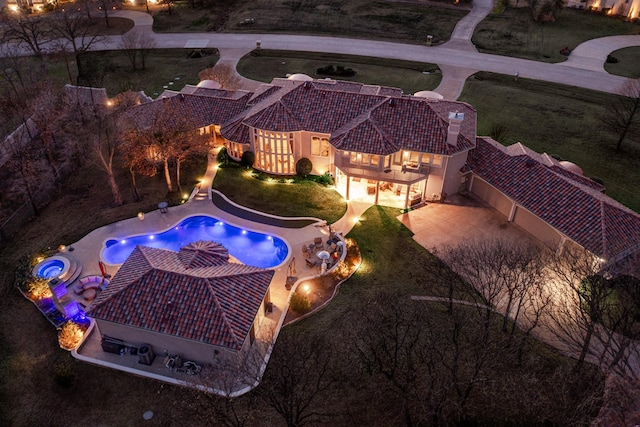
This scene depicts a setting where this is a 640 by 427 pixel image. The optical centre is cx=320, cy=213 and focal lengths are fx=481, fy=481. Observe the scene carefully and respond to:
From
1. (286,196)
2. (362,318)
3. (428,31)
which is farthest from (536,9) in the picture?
(362,318)

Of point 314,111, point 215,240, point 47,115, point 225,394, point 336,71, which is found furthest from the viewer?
point 336,71

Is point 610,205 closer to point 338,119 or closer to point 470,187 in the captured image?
point 470,187

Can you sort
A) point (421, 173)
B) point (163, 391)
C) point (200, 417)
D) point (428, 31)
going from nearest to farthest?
point (200, 417) → point (163, 391) → point (421, 173) → point (428, 31)

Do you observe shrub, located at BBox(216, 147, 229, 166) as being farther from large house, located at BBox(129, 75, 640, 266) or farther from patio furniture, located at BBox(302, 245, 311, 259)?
patio furniture, located at BBox(302, 245, 311, 259)

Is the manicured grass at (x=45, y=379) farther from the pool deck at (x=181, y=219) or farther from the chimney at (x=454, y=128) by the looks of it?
the chimney at (x=454, y=128)

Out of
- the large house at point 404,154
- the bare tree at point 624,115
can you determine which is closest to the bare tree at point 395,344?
the large house at point 404,154

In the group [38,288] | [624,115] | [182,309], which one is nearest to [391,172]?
[182,309]

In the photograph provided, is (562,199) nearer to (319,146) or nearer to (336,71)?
(319,146)
